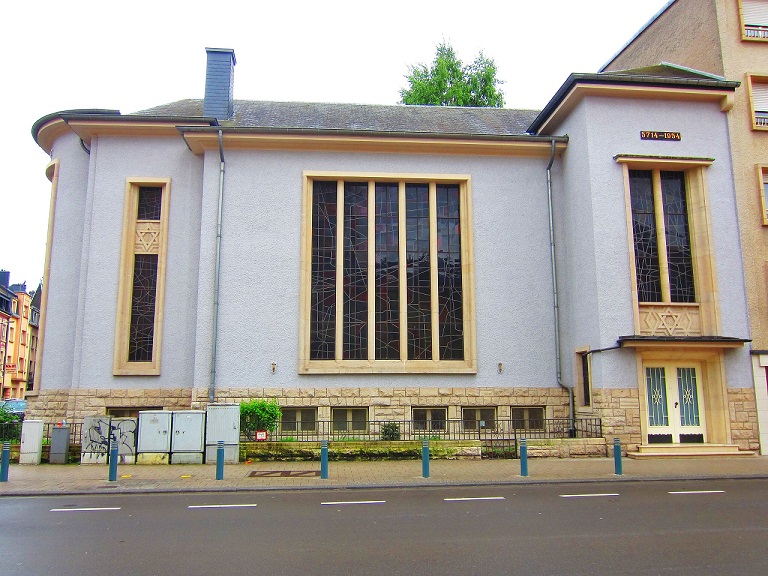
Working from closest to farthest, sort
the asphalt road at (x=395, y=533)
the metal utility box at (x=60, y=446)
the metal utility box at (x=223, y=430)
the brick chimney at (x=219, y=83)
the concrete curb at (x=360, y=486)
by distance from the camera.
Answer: the asphalt road at (x=395, y=533) → the concrete curb at (x=360, y=486) → the metal utility box at (x=223, y=430) → the metal utility box at (x=60, y=446) → the brick chimney at (x=219, y=83)

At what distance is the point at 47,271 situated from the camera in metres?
20.4

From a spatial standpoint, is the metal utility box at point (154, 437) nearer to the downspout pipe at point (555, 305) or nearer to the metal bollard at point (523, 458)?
the metal bollard at point (523, 458)

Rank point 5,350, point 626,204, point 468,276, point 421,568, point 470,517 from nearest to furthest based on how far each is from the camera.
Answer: point 421,568, point 470,517, point 626,204, point 468,276, point 5,350

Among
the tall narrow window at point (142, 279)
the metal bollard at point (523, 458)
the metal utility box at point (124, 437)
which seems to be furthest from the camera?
the tall narrow window at point (142, 279)

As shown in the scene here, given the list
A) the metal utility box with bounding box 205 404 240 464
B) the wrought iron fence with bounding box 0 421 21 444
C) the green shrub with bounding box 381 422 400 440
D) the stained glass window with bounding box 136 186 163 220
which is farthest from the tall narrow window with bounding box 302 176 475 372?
the wrought iron fence with bounding box 0 421 21 444

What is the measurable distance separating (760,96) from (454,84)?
20.2 m

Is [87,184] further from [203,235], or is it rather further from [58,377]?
[58,377]

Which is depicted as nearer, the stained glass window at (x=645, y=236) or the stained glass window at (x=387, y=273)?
the stained glass window at (x=645, y=236)

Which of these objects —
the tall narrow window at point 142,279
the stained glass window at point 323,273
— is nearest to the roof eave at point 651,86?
the stained glass window at point 323,273

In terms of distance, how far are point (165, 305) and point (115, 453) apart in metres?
7.20

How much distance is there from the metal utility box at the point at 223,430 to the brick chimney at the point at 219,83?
34.5ft

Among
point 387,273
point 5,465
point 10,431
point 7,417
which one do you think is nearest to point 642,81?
point 387,273

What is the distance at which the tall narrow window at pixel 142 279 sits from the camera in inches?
763

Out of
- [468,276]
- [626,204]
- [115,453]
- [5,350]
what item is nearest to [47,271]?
[115,453]
